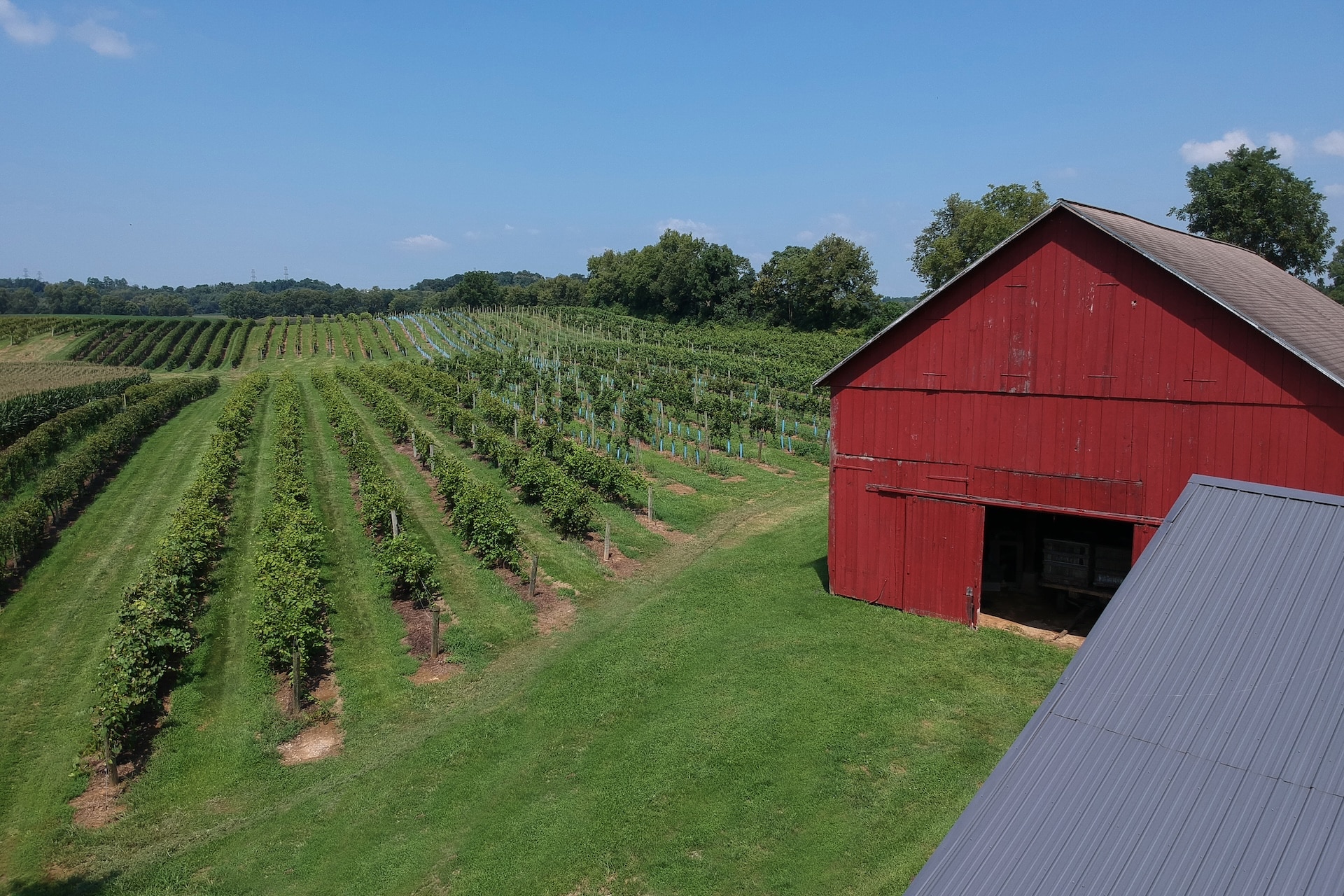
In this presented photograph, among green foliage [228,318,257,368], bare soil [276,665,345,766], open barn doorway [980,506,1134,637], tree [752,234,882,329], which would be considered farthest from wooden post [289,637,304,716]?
tree [752,234,882,329]

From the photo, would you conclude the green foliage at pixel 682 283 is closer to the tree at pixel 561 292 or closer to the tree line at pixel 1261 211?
the tree at pixel 561 292

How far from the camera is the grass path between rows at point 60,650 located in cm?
1140

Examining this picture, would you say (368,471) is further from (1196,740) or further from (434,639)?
(1196,740)

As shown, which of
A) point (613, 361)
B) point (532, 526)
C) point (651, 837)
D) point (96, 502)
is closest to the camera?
point (651, 837)

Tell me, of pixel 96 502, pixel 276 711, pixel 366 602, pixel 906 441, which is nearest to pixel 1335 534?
pixel 906 441

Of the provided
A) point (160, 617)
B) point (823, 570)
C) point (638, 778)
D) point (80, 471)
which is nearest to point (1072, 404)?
point (823, 570)

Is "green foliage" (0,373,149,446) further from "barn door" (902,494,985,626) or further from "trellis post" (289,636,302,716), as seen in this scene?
"barn door" (902,494,985,626)

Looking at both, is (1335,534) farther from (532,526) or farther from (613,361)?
(613,361)

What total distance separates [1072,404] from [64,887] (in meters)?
17.0

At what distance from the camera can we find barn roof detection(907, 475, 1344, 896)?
519cm

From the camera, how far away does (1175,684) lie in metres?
6.50

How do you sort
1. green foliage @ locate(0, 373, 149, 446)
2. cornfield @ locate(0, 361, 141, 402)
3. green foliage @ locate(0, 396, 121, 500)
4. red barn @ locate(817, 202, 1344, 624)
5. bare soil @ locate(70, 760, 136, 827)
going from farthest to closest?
1. cornfield @ locate(0, 361, 141, 402)
2. green foliage @ locate(0, 373, 149, 446)
3. green foliage @ locate(0, 396, 121, 500)
4. red barn @ locate(817, 202, 1344, 624)
5. bare soil @ locate(70, 760, 136, 827)

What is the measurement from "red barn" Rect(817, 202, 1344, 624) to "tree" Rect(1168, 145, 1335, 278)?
149 feet

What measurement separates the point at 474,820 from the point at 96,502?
24.3 meters
